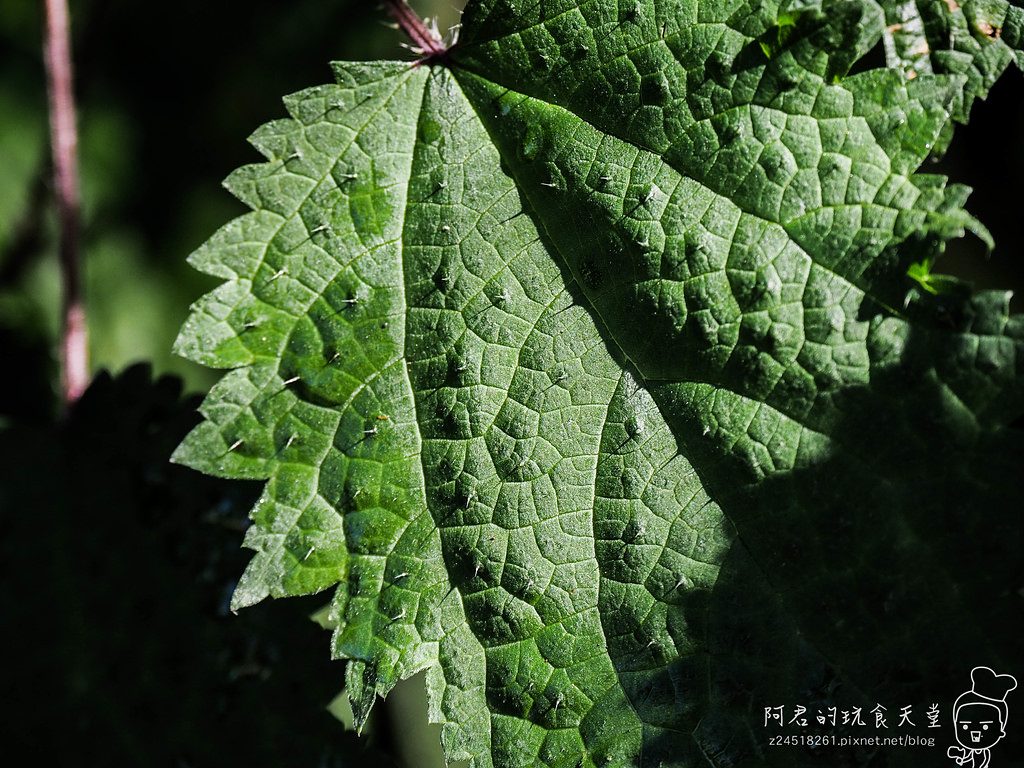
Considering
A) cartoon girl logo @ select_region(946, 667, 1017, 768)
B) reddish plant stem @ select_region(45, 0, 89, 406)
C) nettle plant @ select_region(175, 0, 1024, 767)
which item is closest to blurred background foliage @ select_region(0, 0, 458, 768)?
reddish plant stem @ select_region(45, 0, 89, 406)

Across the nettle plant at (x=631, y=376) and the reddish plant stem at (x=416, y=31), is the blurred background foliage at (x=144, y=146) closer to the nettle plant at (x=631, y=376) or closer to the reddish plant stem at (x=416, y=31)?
the reddish plant stem at (x=416, y=31)

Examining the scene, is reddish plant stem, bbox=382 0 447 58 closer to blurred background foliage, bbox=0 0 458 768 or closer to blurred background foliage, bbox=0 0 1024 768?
blurred background foliage, bbox=0 0 458 768

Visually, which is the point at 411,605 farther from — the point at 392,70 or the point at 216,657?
the point at 392,70

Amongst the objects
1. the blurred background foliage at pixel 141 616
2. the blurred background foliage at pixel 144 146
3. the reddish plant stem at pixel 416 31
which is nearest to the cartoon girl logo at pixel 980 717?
the blurred background foliage at pixel 141 616

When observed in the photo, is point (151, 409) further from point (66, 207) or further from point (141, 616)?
point (66, 207)

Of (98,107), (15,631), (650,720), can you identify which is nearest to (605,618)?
(650,720)

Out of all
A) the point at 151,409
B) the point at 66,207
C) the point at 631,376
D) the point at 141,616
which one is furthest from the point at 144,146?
the point at 631,376
